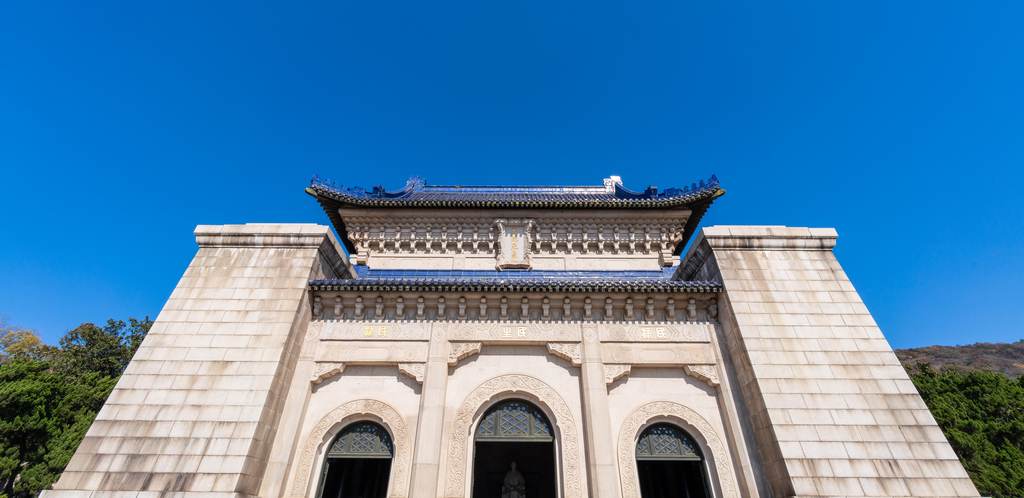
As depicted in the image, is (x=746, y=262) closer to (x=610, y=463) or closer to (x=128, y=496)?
(x=610, y=463)

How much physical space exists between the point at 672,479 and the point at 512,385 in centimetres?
503

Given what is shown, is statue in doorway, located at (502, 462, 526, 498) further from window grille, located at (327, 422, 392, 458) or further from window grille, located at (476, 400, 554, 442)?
window grille, located at (327, 422, 392, 458)

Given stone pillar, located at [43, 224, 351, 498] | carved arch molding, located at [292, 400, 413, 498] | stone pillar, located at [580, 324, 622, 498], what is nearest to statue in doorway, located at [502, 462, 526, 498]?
stone pillar, located at [580, 324, 622, 498]

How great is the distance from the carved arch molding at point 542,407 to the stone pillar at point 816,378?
3.72 meters

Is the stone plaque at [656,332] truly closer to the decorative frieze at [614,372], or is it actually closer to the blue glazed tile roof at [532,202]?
the decorative frieze at [614,372]

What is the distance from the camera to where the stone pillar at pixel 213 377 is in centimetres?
760

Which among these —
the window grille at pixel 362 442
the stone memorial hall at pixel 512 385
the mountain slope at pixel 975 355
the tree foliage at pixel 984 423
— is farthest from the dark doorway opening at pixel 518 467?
the mountain slope at pixel 975 355

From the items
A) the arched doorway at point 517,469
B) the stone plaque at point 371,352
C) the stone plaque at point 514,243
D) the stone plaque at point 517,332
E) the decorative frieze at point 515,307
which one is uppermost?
the stone plaque at point 514,243

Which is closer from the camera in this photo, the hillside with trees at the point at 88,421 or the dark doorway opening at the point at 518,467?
the hillside with trees at the point at 88,421

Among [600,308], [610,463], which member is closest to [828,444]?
[610,463]

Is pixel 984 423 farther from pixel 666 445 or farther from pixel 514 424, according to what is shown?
pixel 514 424

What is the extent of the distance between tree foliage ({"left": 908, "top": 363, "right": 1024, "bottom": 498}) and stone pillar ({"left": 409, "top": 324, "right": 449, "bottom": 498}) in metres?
18.4

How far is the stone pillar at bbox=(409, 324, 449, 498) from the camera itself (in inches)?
325

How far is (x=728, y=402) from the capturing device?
9258mm
